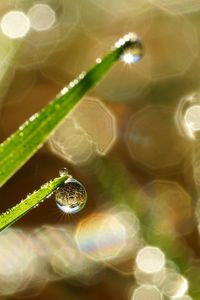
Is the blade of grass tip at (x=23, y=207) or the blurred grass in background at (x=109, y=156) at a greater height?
the blurred grass in background at (x=109, y=156)

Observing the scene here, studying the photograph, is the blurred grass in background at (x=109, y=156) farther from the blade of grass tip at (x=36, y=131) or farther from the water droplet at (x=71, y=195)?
the blade of grass tip at (x=36, y=131)

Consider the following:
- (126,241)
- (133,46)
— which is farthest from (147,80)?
(133,46)

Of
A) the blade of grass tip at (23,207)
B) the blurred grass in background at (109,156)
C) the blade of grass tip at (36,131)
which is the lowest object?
the blade of grass tip at (23,207)

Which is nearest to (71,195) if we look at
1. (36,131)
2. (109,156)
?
(36,131)

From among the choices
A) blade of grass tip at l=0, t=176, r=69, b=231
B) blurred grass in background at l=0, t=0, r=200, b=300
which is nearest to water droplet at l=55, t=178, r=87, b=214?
blade of grass tip at l=0, t=176, r=69, b=231

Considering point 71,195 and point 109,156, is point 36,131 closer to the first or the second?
point 71,195

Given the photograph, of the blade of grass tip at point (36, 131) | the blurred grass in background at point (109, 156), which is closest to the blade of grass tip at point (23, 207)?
the blade of grass tip at point (36, 131)
